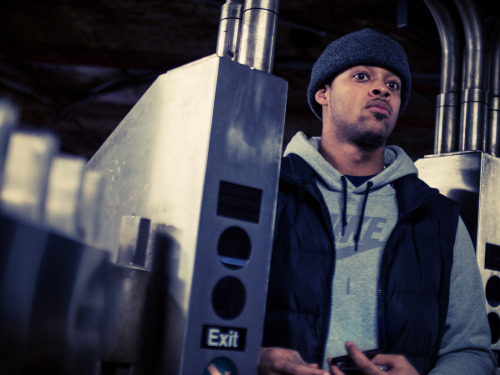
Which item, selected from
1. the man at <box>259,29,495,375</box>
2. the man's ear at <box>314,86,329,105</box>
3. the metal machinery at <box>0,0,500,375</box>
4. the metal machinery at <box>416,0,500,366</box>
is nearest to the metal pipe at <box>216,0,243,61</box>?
the metal machinery at <box>0,0,500,375</box>

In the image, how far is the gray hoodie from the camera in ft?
3.65

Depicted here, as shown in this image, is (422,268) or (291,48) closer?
(422,268)

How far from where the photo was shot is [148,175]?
2.30ft

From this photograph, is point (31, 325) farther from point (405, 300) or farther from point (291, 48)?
point (291, 48)

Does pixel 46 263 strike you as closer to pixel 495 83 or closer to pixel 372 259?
pixel 372 259

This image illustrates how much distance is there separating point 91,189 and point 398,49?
1.00 meters

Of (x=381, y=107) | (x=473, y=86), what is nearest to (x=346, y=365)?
(x=381, y=107)

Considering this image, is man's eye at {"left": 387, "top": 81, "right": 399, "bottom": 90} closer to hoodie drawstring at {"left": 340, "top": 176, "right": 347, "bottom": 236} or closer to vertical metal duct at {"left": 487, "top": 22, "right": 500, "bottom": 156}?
hoodie drawstring at {"left": 340, "top": 176, "right": 347, "bottom": 236}

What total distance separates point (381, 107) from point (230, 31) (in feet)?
1.90

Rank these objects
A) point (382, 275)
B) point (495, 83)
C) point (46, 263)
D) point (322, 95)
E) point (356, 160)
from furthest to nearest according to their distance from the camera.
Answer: point (495, 83) → point (322, 95) → point (356, 160) → point (382, 275) → point (46, 263)

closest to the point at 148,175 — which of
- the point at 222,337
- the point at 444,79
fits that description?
the point at 222,337

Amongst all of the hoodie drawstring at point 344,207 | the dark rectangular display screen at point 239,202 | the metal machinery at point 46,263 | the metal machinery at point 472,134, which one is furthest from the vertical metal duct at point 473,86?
the metal machinery at point 46,263

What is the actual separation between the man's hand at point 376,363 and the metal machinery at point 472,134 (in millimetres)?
545

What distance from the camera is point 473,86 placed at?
1574 mm
